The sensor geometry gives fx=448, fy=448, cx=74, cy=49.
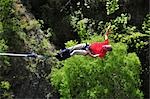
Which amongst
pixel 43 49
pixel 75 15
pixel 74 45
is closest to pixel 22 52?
pixel 43 49

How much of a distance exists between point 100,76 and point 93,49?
26.6 inches

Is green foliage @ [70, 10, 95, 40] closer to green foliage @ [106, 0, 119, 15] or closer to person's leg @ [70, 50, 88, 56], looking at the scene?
green foliage @ [106, 0, 119, 15]

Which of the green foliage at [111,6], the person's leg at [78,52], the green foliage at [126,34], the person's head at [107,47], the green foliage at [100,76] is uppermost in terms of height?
the green foliage at [111,6]

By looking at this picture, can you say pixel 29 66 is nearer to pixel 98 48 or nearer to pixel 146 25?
pixel 98 48

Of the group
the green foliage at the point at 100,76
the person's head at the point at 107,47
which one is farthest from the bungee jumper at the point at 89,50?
the green foliage at the point at 100,76

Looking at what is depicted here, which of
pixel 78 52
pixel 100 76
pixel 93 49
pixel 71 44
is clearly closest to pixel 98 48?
pixel 93 49

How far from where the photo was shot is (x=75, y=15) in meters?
12.4

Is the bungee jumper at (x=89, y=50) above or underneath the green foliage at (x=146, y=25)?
underneath

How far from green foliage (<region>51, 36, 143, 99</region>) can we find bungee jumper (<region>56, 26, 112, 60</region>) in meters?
0.21

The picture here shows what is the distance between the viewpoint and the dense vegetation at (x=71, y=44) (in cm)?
1015

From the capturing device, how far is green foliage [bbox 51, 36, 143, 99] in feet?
33.0

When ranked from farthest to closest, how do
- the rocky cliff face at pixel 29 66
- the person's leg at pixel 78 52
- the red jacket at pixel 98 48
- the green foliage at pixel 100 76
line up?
1. the rocky cliff face at pixel 29 66
2. the green foliage at pixel 100 76
3. the red jacket at pixel 98 48
4. the person's leg at pixel 78 52

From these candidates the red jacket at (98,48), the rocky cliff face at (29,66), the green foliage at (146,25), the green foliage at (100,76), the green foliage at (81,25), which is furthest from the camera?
the green foliage at (146,25)

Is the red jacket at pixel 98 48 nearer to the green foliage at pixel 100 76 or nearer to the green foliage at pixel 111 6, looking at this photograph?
the green foliage at pixel 100 76
